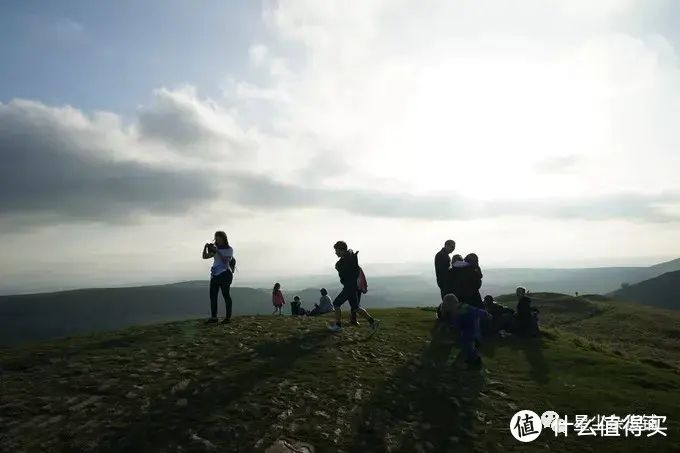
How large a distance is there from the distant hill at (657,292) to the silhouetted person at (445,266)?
148829mm

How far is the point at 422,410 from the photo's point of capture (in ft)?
33.2

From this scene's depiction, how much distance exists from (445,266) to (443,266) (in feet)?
0.29

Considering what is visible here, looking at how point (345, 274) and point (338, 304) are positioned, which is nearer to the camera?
point (338, 304)

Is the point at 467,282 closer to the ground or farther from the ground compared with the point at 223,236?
closer to the ground

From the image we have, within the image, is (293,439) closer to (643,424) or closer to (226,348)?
(226,348)

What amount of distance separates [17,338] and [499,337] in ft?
666

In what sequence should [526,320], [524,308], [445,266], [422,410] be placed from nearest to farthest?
[422,410] → [445,266] → [526,320] → [524,308]

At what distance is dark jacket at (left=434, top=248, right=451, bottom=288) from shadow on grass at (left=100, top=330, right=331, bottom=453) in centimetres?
737

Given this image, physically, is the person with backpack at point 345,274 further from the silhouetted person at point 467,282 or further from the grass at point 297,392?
the silhouetted person at point 467,282

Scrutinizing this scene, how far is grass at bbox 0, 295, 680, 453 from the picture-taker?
26.6ft

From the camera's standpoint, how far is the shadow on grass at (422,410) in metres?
8.55

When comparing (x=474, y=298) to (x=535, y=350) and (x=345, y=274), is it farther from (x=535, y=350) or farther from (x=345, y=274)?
(x=345, y=274)

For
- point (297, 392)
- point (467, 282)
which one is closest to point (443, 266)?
point (467, 282)

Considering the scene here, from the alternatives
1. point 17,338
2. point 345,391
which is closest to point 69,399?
point 345,391
